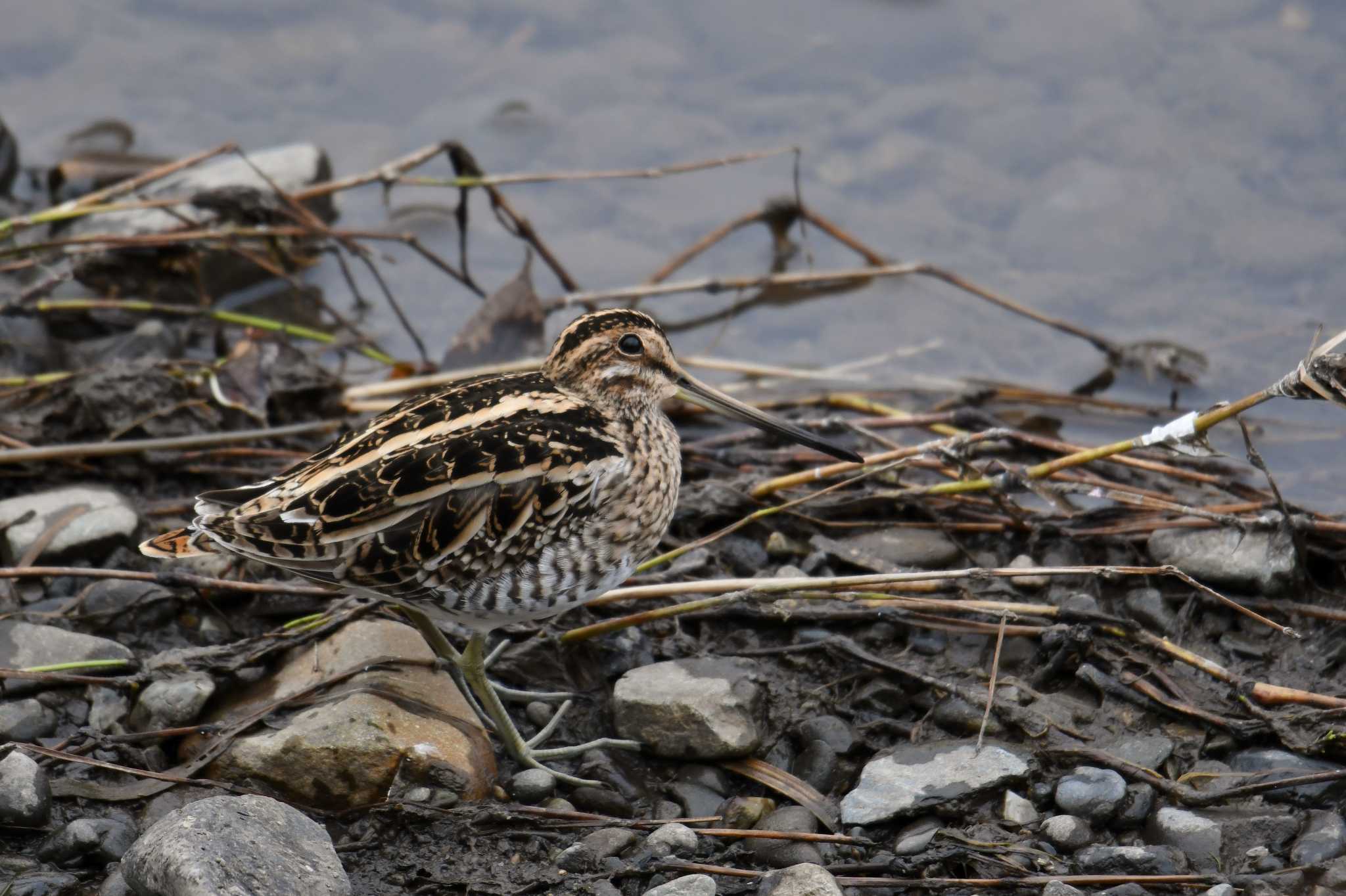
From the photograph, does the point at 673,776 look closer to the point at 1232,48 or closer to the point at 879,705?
the point at 879,705

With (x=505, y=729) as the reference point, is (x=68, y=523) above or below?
above

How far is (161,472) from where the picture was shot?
17.8ft

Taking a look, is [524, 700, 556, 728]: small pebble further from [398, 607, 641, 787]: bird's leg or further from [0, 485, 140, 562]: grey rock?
[0, 485, 140, 562]: grey rock

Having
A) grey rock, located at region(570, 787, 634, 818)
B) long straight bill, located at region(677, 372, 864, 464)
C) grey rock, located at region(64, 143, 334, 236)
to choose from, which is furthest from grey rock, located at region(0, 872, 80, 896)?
grey rock, located at region(64, 143, 334, 236)

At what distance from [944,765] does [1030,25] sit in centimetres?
594

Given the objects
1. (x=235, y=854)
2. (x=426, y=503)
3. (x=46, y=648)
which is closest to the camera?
(x=235, y=854)

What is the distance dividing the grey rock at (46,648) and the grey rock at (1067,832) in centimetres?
264

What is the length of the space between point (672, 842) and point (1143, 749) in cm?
135

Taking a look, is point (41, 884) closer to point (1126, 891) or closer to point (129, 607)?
point (129, 607)

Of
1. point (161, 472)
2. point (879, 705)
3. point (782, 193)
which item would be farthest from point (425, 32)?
point (879, 705)

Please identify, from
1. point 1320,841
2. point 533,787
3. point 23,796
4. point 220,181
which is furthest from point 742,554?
point 220,181

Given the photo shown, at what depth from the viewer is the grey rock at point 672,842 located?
148 inches

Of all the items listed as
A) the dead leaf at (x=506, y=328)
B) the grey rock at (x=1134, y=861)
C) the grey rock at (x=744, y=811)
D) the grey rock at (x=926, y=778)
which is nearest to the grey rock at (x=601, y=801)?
the grey rock at (x=744, y=811)

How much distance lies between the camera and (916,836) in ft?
12.3
